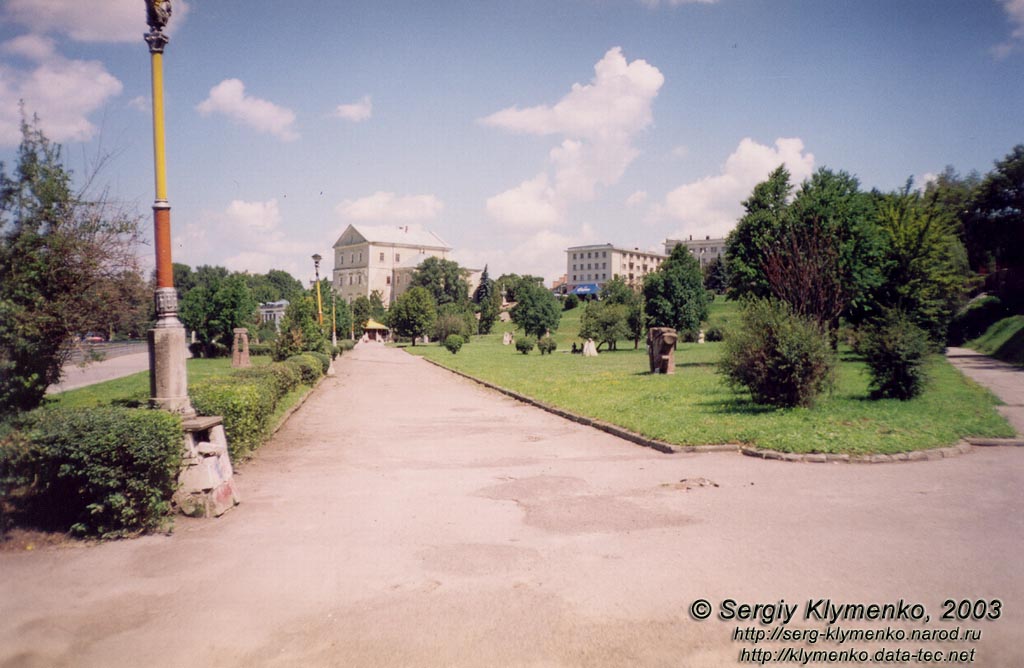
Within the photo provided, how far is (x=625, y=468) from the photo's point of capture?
29.2ft

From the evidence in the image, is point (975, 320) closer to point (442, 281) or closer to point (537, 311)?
point (537, 311)

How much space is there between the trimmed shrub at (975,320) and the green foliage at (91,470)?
51.4m

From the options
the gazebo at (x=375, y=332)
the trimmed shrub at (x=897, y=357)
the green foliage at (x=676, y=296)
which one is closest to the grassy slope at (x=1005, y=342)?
the trimmed shrub at (x=897, y=357)

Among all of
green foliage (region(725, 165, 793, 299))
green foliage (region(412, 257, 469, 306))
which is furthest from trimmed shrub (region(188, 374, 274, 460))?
green foliage (region(412, 257, 469, 306))

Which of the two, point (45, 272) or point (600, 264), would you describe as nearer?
point (45, 272)

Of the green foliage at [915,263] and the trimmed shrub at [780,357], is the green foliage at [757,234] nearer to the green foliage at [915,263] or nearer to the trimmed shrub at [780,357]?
the green foliage at [915,263]

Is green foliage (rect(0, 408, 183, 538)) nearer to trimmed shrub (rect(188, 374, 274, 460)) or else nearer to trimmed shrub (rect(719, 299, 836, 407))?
trimmed shrub (rect(188, 374, 274, 460))

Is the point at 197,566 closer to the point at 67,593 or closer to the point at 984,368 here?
the point at 67,593

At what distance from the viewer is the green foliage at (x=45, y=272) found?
1000 centimetres

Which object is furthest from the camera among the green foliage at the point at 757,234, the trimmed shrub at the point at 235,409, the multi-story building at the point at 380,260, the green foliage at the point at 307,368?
the multi-story building at the point at 380,260

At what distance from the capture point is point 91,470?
18.8ft

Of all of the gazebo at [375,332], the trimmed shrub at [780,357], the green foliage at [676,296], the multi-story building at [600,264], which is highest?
the multi-story building at [600,264]

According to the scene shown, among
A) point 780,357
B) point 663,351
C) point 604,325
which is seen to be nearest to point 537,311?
point 604,325

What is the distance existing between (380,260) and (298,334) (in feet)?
342
